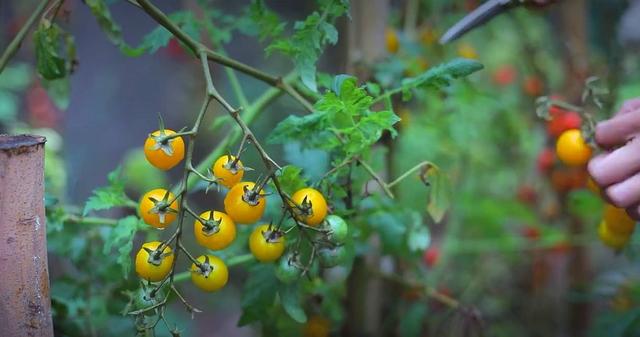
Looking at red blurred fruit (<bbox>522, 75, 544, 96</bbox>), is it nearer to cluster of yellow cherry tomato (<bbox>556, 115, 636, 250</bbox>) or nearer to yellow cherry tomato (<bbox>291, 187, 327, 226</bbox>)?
cluster of yellow cherry tomato (<bbox>556, 115, 636, 250</bbox>)

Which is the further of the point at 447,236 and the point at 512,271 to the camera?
the point at 512,271

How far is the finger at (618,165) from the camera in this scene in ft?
2.47

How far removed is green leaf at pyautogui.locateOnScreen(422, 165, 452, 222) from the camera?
0.88 metres

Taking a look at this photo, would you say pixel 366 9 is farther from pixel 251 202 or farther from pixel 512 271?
pixel 512 271

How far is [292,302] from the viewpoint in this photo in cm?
80

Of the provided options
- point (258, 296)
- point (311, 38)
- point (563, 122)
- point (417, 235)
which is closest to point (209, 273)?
point (258, 296)

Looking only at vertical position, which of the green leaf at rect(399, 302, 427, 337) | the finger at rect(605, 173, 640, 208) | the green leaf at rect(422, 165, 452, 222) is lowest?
the green leaf at rect(399, 302, 427, 337)

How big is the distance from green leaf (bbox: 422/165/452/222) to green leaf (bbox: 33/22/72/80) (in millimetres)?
475

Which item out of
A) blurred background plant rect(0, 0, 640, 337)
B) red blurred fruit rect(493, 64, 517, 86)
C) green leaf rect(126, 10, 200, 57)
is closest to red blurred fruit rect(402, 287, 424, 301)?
blurred background plant rect(0, 0, 640, 337)

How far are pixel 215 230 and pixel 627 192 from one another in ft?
1.46

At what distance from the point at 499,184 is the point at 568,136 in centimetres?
127

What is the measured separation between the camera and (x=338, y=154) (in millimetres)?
864

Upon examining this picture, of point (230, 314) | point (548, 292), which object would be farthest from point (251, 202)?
point (230, 314)

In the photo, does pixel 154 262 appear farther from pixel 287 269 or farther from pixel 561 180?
pixel 561 180
